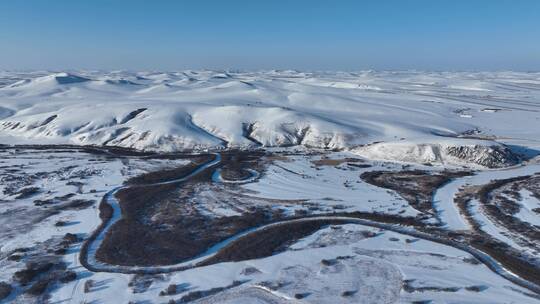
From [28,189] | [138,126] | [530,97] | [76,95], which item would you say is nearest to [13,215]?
[28,189]

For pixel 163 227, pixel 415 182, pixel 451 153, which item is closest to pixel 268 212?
pixel 163 227

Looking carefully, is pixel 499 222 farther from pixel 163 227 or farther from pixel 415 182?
pixel 163 227

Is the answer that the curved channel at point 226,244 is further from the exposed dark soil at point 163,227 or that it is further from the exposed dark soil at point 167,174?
the exposed dark soil at point 167,174

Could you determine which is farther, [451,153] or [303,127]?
[303,127]

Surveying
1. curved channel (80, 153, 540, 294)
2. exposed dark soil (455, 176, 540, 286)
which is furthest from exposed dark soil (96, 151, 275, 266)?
exposed dark soil (455, 176, 540, 286)

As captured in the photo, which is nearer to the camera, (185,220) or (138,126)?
(185,220)

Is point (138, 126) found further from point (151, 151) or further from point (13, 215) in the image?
point (13, 215)

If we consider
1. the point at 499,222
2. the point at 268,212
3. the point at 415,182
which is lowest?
the point at 268,212

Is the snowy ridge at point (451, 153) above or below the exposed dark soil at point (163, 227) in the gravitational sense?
above

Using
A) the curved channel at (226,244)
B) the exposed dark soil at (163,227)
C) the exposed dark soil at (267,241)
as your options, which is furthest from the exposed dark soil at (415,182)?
the exposed dark soil at (163,227)
